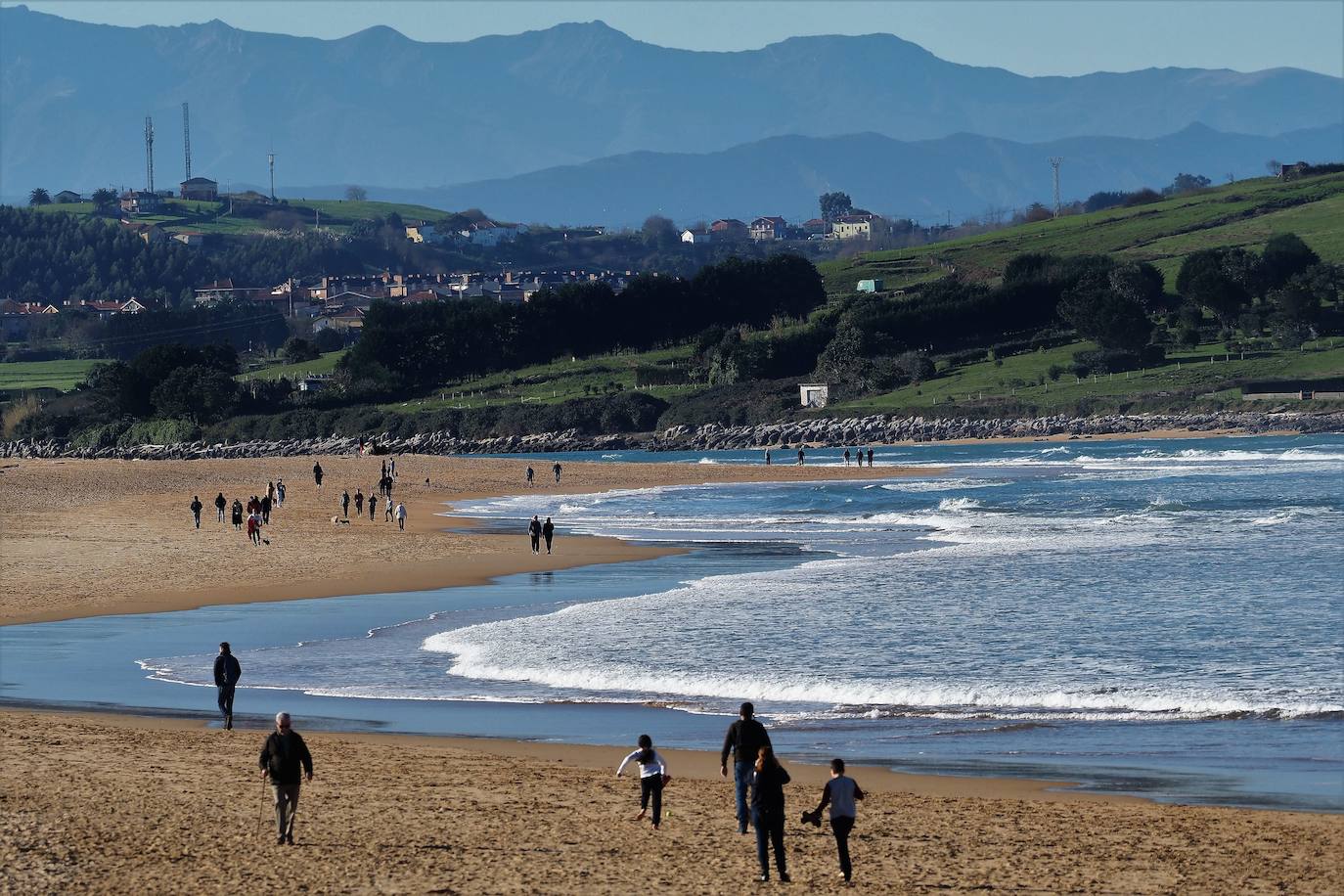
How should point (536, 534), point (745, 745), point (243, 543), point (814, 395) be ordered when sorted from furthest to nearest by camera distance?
point (814, 395) < point (243, 543) < point (536, 534) < point (745, 745)

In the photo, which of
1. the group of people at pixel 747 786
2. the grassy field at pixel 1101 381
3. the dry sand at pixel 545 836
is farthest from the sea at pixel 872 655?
the grassy field at pixel 1101 381

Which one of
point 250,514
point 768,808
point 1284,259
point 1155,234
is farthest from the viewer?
point 1155,234

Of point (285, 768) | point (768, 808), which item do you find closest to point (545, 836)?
point (285, 768)

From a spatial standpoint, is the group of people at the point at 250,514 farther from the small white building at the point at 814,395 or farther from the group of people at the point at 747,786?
the small white building at the point at 814,395

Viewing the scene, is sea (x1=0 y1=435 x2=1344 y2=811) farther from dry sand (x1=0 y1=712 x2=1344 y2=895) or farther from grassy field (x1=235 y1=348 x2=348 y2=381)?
grassy field (x1=235 y1=348 x2=348 y2=381)

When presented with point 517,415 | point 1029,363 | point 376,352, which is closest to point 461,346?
point 376,352

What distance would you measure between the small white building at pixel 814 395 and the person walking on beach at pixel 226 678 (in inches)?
3773

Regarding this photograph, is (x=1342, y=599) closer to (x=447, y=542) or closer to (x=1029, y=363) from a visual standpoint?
(x=447, y=542)

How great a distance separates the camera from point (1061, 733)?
1853 cm

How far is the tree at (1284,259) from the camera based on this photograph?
11700 centimetres

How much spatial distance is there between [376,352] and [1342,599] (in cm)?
10241

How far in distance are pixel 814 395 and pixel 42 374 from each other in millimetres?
72768

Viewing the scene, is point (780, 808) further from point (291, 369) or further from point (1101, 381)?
point (291, 369)

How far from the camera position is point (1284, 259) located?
118 m
